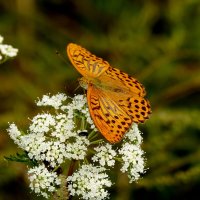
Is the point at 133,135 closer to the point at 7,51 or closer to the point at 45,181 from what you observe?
the point at 45,181

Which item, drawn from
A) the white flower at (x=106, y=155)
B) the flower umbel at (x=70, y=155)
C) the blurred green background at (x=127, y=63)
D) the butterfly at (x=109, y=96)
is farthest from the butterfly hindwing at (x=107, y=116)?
the blurred green background at (x=127, y=63)

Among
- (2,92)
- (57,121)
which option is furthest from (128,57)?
(57,121)

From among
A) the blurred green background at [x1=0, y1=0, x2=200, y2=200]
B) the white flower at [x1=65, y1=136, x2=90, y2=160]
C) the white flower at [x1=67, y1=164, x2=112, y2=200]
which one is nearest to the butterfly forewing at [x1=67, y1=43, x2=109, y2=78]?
the white flower at [x1=65, y1=136, x2=90, y2=160]

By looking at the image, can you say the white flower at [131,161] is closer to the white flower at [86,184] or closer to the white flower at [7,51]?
the white flower at [86,184]

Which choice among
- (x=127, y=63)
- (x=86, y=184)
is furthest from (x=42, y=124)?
(x=127, y=63)

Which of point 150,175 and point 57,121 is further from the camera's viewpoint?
point 150,175

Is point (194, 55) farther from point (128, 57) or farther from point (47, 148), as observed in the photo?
point (47, 148)
